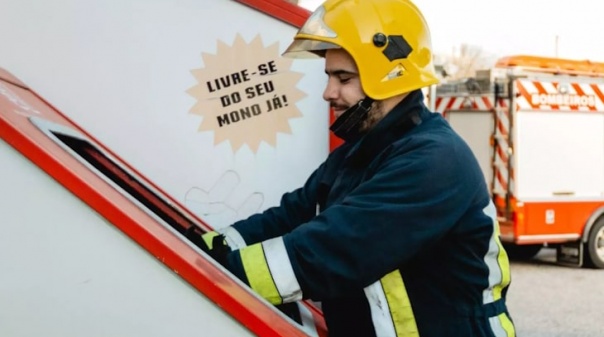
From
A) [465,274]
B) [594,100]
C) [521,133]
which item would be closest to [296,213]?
[465,274]

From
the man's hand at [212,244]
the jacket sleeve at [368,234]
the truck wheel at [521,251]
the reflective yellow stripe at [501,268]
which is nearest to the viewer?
the jacket sleeve at [368,234]

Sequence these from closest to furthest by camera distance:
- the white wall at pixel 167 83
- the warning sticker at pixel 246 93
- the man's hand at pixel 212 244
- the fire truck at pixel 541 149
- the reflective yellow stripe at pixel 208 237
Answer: the man's hand at pixel 212 244
the reflective yellow stripe at pixel 208 237
the white wall at pixel 167 83
the warning sticker at pixel 246 93
the fire truck at pixel 541 149

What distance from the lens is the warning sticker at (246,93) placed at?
3.29 meters

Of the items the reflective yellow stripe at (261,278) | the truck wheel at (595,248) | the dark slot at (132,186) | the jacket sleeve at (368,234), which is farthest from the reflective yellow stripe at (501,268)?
the truck wheel at (595,248)

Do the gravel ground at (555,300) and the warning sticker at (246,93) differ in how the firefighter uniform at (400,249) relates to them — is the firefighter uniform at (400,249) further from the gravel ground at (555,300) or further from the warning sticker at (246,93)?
the gravel ground at (555,300)

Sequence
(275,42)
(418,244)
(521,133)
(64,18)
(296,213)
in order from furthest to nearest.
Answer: (521,133), (275,42), (64,18), (296,213), (418,244)

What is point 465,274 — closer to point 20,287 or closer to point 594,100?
point 20,287

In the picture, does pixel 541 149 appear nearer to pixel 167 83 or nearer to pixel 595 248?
pixel 595 248

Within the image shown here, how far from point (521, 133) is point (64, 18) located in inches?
339

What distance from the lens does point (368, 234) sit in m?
1.91

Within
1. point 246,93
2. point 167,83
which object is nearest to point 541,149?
point 246,93

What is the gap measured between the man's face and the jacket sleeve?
281mm

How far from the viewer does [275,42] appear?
3328 millimetres

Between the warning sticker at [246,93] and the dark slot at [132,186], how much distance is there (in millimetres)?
759
